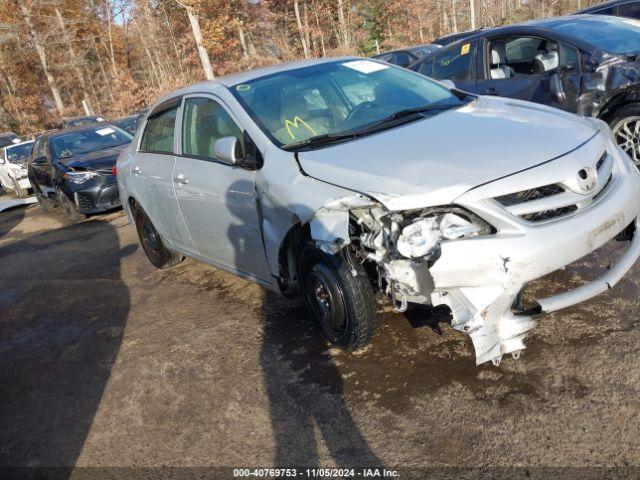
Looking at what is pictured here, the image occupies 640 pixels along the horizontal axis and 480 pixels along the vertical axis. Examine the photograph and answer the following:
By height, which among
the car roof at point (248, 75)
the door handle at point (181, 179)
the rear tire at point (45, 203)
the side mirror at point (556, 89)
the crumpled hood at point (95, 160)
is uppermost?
the car roof at point (248, 75)

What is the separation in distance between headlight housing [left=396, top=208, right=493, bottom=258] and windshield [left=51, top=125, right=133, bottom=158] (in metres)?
8.67

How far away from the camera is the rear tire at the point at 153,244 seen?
5625 mm

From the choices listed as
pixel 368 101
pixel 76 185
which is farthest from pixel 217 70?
pixel 368 101

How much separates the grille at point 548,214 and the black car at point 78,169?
7.83 meters

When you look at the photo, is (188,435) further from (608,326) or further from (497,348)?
(608,326)

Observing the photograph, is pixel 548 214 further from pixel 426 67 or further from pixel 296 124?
pixel 426 67

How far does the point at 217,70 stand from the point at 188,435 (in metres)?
32.1

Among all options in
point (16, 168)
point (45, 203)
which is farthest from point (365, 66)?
point (16, 168)

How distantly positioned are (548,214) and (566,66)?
340cm

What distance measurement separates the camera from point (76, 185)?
29.9 ft

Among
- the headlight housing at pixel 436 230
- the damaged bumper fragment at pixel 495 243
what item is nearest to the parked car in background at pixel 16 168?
the damaged bumper fragment at pixel 495 243

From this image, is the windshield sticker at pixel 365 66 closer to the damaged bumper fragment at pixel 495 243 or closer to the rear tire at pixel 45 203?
the damaged bumper fragment at pixel 495 243

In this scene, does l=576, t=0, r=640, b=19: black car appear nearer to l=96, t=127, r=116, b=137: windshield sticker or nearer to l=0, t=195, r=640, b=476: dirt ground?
l=0, t=195, r=640, b=476: dirt ground

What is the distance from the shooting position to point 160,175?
475 cm
